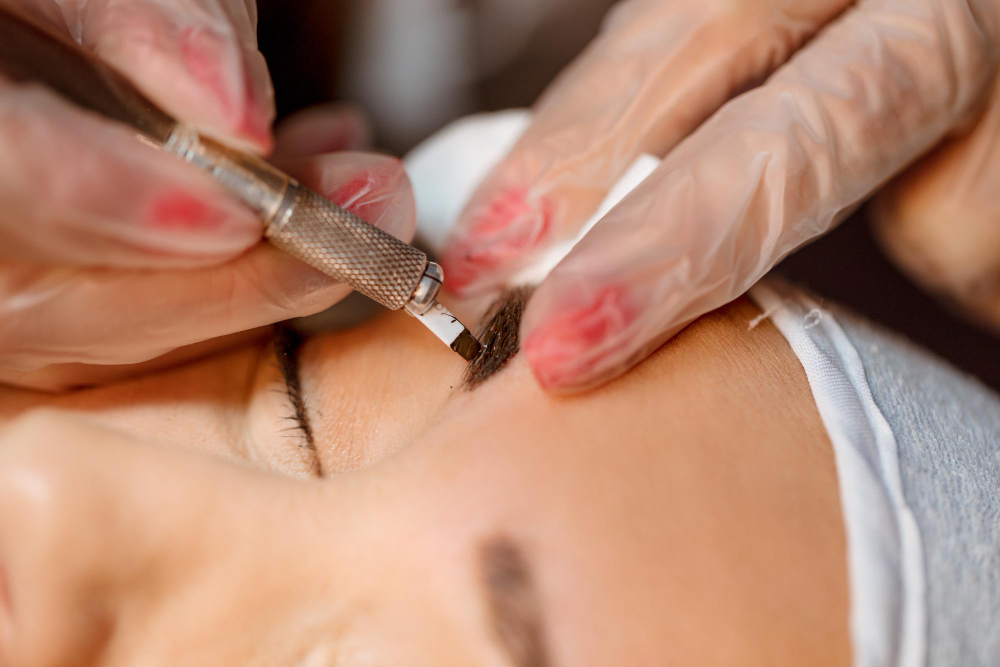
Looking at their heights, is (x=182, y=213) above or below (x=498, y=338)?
above

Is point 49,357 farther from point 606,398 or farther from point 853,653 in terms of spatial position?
point 853,653

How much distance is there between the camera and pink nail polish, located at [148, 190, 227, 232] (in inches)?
23.7

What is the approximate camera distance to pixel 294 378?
0.82 meters

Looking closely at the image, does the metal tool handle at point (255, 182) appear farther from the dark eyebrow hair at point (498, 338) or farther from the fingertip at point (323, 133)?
the fingertip at point (323, 133)

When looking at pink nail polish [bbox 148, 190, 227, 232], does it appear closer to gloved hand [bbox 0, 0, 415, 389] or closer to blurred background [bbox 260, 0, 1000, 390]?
gloved hand [bbox 0, 0, 415, 389]

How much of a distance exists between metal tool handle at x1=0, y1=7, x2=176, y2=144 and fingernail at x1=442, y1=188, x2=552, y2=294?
0.42m

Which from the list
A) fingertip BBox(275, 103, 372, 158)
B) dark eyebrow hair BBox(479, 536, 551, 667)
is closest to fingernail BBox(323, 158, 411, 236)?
dark eyebrow hair BBox(479, 536, 551, 667)

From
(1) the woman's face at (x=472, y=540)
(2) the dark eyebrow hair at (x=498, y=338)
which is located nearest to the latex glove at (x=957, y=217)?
(1) the woman's face at (x=472, y=540)

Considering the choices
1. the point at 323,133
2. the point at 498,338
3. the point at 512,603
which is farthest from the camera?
the point at 323,133

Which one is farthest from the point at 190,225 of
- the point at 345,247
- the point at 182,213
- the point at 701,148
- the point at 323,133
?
the point at 323,133

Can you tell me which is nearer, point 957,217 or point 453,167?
point 957,217

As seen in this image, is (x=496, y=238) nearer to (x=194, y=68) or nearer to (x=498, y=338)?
(x=498, y=338)

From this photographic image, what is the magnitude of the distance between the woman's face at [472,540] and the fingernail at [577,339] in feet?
0.10

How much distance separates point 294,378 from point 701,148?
580mm
